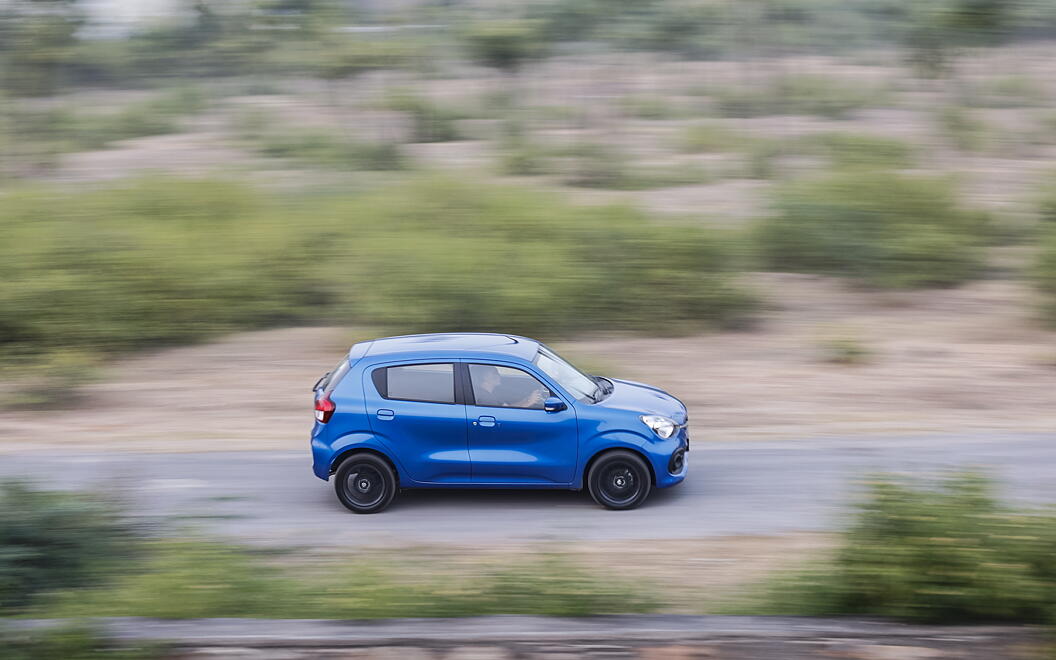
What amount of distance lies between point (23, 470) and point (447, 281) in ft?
20.1

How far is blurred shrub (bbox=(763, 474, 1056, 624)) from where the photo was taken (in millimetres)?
5895

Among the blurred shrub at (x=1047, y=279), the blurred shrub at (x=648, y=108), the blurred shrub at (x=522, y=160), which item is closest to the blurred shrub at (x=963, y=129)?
the blurred shrub at (x=648, y=108)

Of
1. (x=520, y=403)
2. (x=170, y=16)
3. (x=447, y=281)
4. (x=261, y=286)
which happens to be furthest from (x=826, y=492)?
(x=170, y=16)

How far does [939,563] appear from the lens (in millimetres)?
6055

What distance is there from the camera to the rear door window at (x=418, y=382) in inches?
389

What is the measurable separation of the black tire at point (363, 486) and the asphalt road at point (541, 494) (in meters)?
0.14

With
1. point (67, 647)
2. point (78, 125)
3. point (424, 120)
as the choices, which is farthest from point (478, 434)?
point (78, 125)

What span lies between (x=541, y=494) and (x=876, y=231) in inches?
408

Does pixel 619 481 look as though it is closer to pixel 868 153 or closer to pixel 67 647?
pixel 67 647

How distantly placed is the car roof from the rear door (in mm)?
191

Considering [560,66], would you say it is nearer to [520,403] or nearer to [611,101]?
[611,101]

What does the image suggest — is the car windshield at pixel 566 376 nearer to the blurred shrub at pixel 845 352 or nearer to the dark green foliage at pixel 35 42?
the blurred shrub at pixel 845 352

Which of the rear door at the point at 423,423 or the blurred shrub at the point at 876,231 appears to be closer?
the rear door at the point at 423,423

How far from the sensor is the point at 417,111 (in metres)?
33.3
